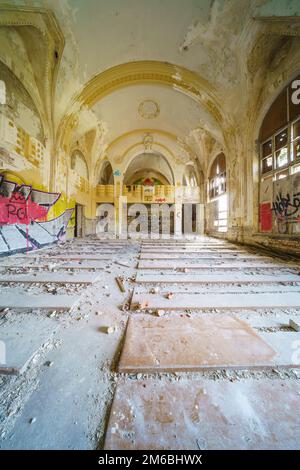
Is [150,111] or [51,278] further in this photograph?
[150,111]

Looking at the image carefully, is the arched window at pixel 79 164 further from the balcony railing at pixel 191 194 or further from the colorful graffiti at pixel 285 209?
the colorful graffiti at pixel 285 209

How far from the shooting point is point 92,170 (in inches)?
444

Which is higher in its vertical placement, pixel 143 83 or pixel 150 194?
pixel 143 83

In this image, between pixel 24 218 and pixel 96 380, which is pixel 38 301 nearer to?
pixel 96 380

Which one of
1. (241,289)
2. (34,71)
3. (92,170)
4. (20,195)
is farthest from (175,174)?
(241,289)

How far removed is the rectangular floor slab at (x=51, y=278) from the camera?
253 centimetres

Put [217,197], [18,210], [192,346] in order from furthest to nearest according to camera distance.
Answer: [217,197] < [18,210] < [192,346]

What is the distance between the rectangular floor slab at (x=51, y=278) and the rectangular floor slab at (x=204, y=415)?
6.10ft

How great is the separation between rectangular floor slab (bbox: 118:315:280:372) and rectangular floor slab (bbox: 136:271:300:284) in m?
1.08

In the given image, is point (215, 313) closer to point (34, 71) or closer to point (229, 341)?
point (229, 341)

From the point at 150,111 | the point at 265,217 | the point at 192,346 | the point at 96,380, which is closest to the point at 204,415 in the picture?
the point at 192,346

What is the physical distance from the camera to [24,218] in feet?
18.2

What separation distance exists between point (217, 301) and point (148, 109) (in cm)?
1069

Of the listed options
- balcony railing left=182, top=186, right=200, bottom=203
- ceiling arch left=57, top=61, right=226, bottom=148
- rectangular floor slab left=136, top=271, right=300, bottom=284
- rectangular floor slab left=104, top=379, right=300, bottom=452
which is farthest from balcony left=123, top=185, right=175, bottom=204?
rectangular floor slab left=104, top=379, right=300, bottom=452
